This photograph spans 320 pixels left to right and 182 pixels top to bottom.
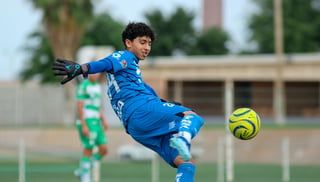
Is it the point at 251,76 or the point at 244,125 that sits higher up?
the point at 251,76

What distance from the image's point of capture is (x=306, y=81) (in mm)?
52656

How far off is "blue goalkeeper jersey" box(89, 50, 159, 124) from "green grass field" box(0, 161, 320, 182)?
26.5 ft

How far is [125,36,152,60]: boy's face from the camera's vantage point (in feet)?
30.8

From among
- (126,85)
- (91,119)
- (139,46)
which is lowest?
(126,85)

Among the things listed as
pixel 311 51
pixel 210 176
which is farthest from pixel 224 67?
pixel 210 176

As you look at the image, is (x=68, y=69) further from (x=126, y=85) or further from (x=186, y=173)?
(x=186, y=173)

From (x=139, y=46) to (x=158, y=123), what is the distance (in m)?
0.87

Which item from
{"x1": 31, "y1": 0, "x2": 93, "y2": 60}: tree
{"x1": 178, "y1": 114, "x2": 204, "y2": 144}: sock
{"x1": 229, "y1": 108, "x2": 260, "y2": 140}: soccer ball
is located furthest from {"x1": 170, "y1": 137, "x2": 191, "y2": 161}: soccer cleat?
{"x1": 31, "y1": 0, "x2": 93, "y2": 60}: tree

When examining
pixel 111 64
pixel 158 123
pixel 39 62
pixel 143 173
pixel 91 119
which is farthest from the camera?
pixel 39 62

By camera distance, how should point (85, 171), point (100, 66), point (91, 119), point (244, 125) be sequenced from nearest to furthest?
1. point (100, 66)
2. point (244, 125)
3. point (85, 171)
4. point (91, 119)

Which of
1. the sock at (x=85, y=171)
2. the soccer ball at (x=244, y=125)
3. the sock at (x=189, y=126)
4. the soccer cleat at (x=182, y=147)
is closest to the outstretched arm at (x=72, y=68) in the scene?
the sock at (x=189, y=126)

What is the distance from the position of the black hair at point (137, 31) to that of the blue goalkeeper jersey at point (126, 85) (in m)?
0.21

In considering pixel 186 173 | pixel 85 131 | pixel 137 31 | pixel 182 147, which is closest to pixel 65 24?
pixel 85 131

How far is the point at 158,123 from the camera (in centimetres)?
913
